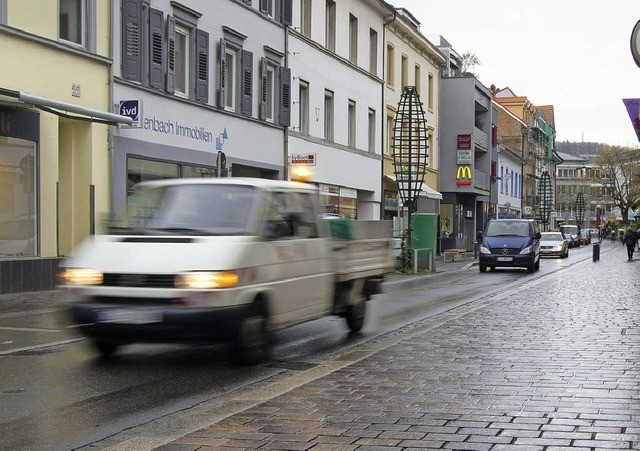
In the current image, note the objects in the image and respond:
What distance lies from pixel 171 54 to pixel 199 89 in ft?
4.89

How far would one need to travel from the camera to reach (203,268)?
27.0 ft

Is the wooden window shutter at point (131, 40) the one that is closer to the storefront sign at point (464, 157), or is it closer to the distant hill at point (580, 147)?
the storefront sign at point (464, 157)

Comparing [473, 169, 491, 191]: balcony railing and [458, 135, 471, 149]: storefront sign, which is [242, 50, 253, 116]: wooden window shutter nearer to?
[458, 135, 471, 149]: storefront sign

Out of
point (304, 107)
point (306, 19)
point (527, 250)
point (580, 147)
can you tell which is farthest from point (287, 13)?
point (580, 147)

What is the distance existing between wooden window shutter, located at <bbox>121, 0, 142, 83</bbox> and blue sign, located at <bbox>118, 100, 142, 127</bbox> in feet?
2.60

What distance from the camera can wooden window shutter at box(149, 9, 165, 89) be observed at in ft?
68.1

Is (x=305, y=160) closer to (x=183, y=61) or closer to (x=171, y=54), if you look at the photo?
(x=183, y=61)

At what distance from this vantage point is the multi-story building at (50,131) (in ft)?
54.3

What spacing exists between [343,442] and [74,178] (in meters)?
14.7

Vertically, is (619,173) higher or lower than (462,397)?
higher

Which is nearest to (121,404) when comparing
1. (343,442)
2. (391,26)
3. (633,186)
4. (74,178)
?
(343,442)

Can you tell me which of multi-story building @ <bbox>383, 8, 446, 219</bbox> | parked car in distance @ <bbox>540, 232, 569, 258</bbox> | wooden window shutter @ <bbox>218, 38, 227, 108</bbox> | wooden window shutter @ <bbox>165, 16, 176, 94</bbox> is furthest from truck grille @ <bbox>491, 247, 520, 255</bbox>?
parked car in distance @ <bbox>540, 232, 569, 258</bbox>

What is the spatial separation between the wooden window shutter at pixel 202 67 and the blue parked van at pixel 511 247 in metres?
11.9

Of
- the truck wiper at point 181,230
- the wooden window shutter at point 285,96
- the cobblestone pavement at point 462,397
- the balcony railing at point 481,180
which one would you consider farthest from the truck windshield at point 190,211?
the balcony railing at point 481,180
